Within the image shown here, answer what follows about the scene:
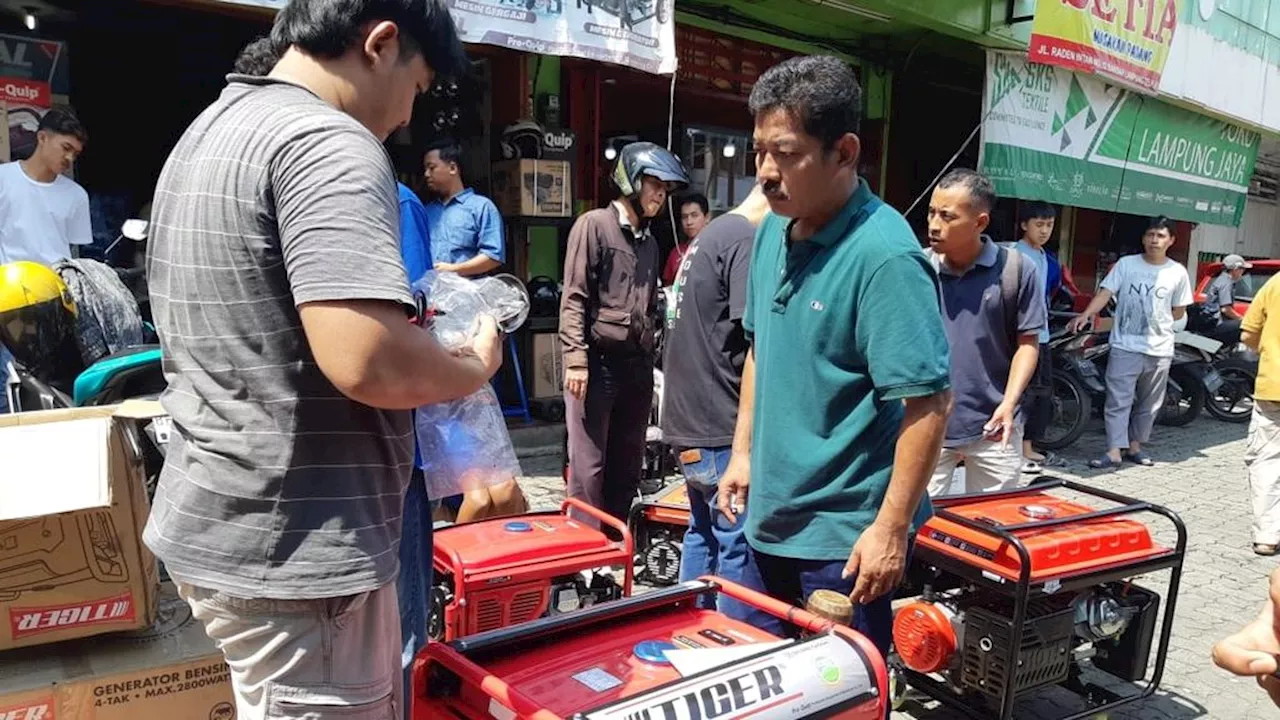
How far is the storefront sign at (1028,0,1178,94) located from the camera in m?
7.70

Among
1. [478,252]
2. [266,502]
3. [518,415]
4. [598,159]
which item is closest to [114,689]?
[266,502]

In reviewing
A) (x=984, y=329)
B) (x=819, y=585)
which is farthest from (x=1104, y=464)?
(x=819, y=585)

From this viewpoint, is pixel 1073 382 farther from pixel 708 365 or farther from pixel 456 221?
pixel 708 365

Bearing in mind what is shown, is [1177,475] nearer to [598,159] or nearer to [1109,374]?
[1109,374]

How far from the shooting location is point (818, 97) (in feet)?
6.70

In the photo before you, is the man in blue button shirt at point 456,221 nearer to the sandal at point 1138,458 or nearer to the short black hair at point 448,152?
the short black hair at point 448,152

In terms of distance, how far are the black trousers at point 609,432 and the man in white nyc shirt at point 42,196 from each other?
3.22 m

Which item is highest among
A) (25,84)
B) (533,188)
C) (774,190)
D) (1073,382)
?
(25,84)

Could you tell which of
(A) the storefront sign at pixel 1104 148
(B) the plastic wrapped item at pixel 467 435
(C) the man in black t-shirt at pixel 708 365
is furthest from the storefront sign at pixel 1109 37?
(B) the plastic wrapped item at pixel 467 435

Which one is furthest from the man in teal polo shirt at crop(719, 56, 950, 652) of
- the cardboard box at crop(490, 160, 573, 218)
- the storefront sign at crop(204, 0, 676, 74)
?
the cardboard box at crop(490, 160, 573, 218)

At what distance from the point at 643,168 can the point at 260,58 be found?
2418 millimetres

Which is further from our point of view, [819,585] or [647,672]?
[819,585]

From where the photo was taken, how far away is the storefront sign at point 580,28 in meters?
5.22

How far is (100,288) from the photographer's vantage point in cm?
316
